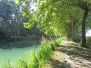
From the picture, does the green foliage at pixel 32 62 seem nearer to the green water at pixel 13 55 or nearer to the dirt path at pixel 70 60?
the green water at pixel 13 55

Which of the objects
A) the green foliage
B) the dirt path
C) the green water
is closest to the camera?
the green foliage

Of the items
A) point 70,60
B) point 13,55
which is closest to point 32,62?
point 70,60

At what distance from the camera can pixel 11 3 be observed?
86.2 meters

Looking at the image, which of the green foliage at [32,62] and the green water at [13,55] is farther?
the green water at [13,55]

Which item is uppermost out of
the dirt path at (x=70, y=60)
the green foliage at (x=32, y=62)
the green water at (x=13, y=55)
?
the green foliage at (x=32, y=62)

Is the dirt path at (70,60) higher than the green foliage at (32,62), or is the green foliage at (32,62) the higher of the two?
the green foliage at (32,62)

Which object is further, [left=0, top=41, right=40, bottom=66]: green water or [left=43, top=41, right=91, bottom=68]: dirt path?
[left=0, top=41, right=40, bottom=66]: green water

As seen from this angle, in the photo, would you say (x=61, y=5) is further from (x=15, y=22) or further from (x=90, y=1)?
(x=15, y=22)

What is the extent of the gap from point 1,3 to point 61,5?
64.8m

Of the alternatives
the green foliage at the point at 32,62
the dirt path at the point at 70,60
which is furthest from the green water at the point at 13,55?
the dirt path at the point at 70,60

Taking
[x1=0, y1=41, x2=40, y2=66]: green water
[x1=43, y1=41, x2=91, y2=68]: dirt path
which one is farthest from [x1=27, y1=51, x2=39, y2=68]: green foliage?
[x1=43, y1=41, x2=91, y2=68]: dirt path

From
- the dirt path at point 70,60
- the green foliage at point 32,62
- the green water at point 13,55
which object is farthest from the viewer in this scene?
the green water at point 13,55

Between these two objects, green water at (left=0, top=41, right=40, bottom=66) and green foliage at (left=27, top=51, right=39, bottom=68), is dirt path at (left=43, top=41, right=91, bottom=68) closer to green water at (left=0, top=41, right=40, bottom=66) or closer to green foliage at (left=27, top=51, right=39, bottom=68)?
green foliage at (left=27, top=51, right=39, bottom=68)

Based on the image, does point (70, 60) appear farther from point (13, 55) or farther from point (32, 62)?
point (13, 55)
